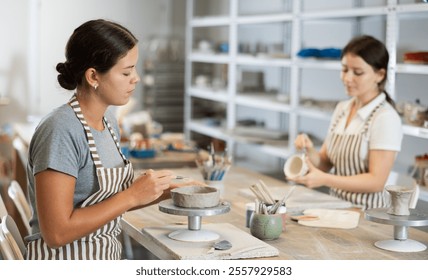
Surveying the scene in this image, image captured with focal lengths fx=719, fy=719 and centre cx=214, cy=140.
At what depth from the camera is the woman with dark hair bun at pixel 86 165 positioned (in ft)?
6.24

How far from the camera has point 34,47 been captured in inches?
251

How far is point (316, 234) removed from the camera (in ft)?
7.63

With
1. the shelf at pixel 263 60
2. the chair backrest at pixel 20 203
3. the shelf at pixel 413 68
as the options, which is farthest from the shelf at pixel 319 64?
the chair backrest at pixel 20 203

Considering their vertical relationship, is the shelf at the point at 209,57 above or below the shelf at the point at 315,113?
above

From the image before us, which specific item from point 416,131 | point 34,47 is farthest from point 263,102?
point 34,47

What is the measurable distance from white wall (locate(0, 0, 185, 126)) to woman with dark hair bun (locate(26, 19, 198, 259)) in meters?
4.08

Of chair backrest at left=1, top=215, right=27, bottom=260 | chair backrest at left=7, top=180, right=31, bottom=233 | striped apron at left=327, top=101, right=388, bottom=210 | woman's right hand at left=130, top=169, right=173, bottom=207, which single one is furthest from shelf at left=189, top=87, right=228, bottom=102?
woman's right hand at left=130, top=169, right=173, bottom=207

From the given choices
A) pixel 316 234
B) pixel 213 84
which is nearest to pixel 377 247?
pixel 316 234

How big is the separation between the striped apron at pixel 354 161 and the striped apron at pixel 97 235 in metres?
1.16

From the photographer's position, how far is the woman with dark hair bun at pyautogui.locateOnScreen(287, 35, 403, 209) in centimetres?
289

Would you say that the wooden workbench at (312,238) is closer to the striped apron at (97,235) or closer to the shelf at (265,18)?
the striped apron at (97,235)

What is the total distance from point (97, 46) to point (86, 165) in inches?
13.1

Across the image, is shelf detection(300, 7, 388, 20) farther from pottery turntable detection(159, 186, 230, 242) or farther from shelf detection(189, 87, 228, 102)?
pottery turntable detection(159, 186, 230, 242)

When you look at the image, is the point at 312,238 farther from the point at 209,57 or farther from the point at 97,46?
the point at 209,57
